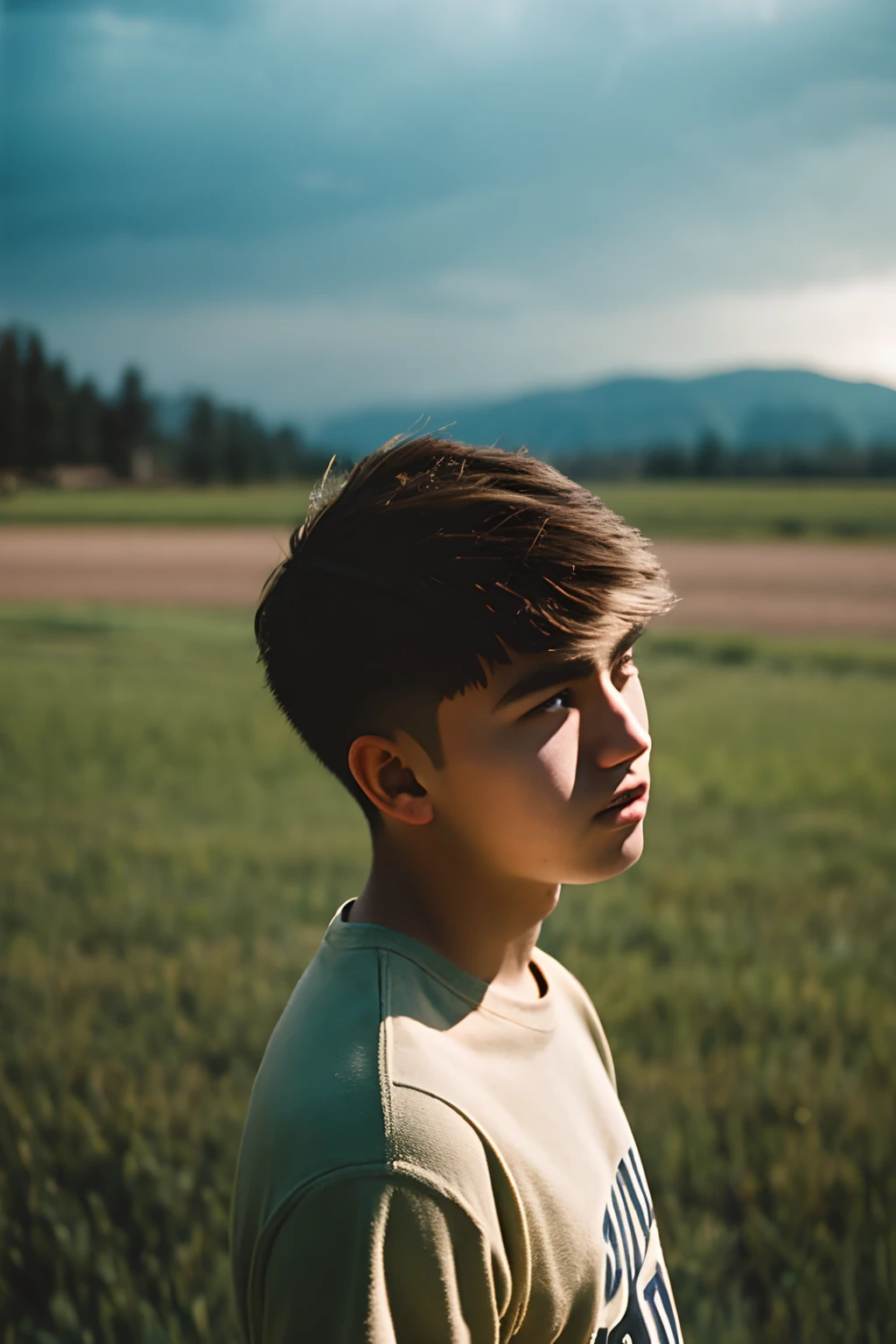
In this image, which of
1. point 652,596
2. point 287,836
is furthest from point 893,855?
point 652,596

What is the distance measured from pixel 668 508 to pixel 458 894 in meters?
19.5

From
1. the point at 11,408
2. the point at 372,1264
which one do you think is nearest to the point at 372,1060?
the point at 372,1264

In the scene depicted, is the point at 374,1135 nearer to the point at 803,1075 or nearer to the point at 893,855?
the point at 803,1075

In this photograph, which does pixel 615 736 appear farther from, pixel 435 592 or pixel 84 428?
pixel 84 428

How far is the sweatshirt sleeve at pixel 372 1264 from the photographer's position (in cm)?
76

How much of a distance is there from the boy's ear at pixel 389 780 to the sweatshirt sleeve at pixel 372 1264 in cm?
29

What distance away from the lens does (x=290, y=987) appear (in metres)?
3.20

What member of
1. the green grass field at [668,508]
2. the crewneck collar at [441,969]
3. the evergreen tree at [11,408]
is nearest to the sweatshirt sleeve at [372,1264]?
the crewneck collar at [441,969]

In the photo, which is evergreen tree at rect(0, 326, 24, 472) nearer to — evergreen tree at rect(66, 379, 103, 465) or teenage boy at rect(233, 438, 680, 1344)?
evergreen tree at rect(66, 379, 103, 465)

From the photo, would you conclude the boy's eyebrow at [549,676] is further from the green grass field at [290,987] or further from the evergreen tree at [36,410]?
the evergreen tree at [36,410]

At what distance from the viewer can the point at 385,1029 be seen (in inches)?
33.4

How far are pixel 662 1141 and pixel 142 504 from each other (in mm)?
22736

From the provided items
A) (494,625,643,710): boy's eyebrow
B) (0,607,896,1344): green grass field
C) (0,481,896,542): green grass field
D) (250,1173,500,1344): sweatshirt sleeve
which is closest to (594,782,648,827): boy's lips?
(494,625,643,710): boy's eyebrow

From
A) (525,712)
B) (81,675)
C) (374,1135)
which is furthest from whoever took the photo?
(81,675)
